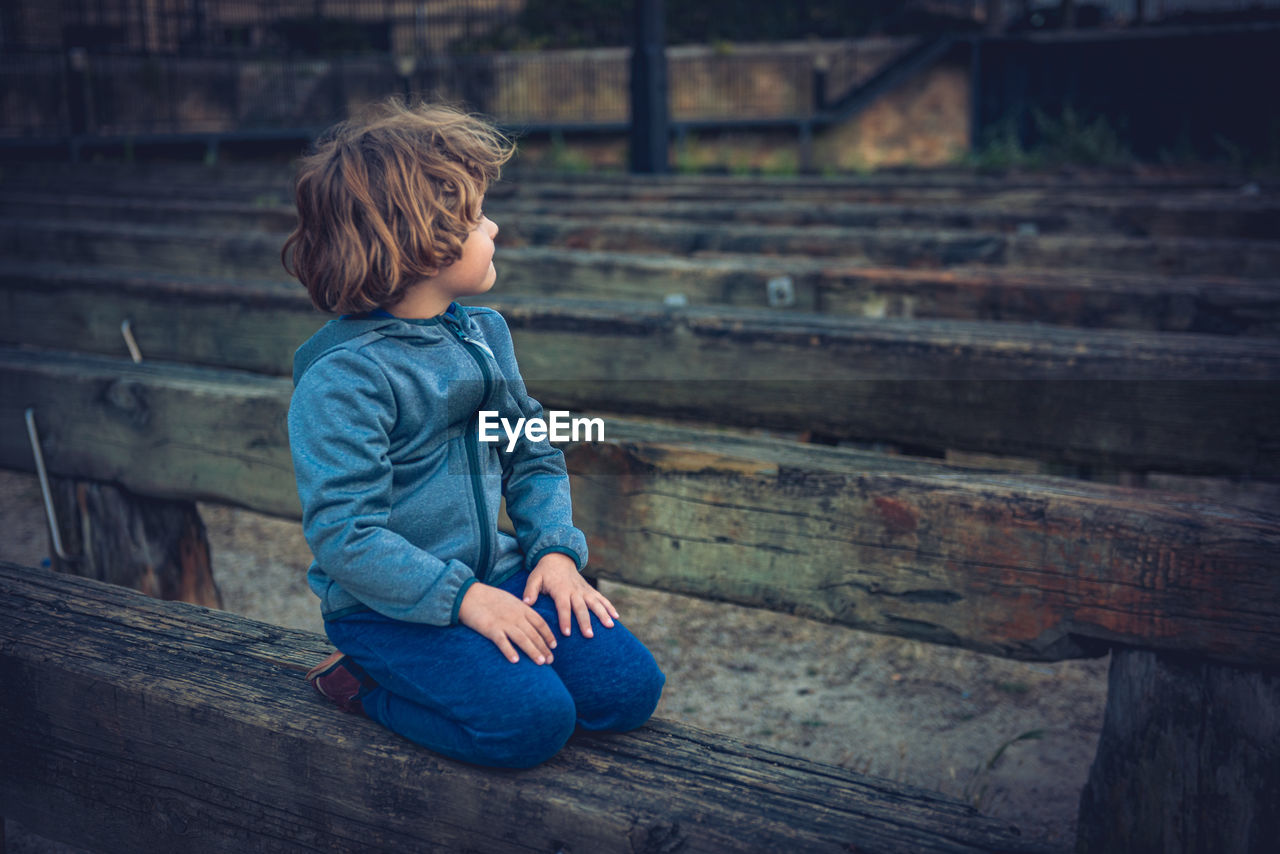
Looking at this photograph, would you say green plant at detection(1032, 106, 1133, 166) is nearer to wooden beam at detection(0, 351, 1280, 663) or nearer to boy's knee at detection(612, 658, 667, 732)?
wooden beam at detection(0, 351, 1280, 663)

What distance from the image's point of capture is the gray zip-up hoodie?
1.33 meters

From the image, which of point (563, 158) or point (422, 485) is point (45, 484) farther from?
point (563, 158)

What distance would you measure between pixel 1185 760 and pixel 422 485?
138 cm

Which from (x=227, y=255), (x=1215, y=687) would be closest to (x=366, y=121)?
(x=1215, y=687)

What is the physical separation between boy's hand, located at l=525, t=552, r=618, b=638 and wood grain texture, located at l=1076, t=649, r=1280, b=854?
979 millimetres

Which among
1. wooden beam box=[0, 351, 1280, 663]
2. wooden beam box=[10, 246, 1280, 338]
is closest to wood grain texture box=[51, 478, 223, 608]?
wooden beam box=[0, 351, 1280, 663]

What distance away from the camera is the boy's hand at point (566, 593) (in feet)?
4.84

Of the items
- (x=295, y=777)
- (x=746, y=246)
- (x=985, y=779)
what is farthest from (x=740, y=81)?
(x=295, y=777)

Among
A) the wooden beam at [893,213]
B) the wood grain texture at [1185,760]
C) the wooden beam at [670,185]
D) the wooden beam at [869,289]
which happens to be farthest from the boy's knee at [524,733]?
the wooden beam at [670,185]

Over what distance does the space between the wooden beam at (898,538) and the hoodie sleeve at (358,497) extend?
789mm

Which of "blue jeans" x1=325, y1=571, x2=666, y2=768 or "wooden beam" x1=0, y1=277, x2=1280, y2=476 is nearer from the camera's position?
"blue jeans" x1=325, y1=571, x2=666, y2=768

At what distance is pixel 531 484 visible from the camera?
5.31 feet

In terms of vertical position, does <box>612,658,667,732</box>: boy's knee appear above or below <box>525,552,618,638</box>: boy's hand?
→ below

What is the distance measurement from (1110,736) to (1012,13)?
2295 cm
